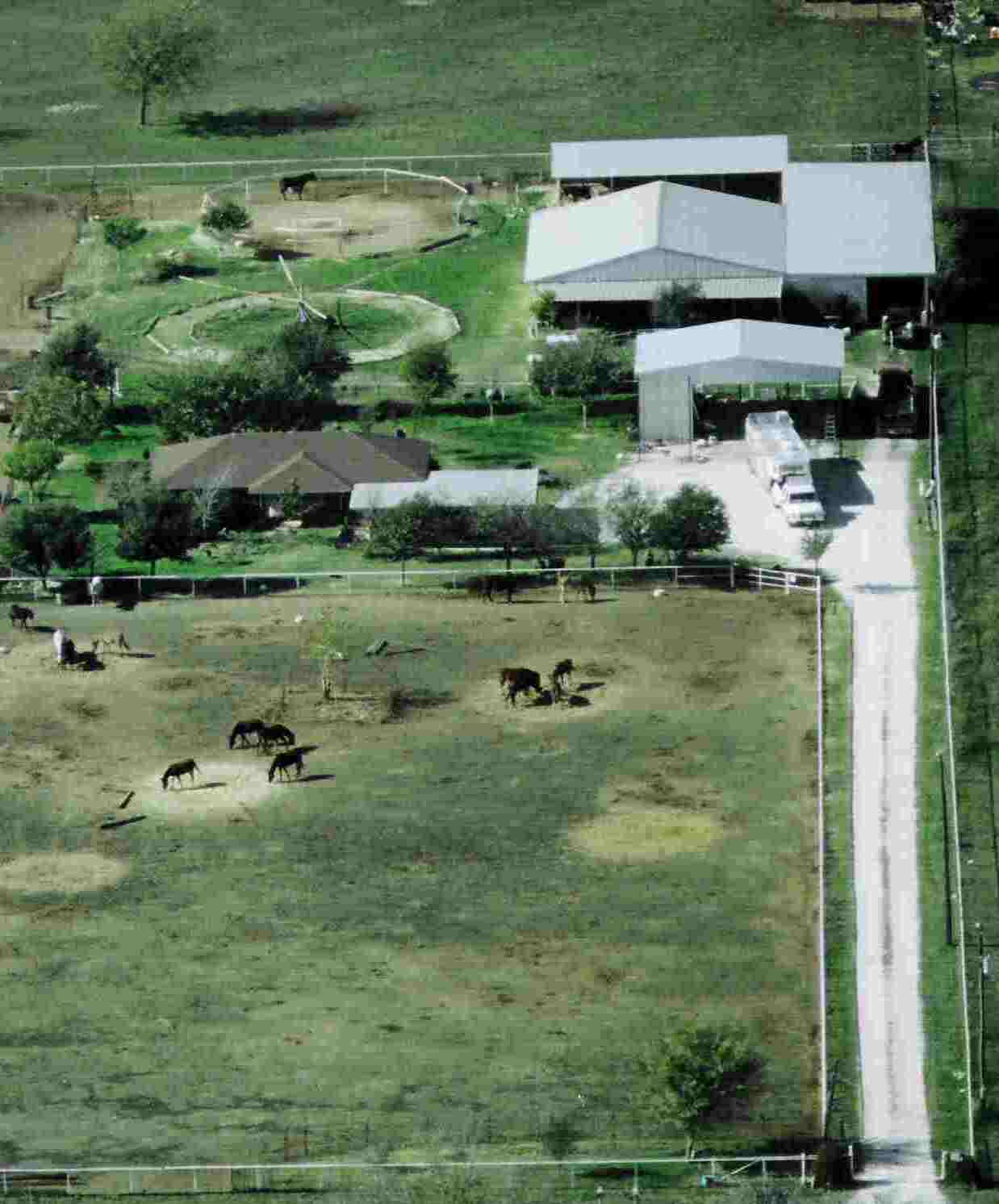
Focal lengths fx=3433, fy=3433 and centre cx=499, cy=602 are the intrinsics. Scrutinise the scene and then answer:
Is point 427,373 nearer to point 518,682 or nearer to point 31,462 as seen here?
point 31,462

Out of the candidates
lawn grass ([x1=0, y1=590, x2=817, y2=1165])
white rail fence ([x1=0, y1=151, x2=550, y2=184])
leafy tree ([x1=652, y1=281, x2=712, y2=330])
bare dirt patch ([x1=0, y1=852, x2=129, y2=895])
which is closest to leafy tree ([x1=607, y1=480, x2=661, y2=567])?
lawn grass ([x1=0, y1=590, x2=817, y2=1165])

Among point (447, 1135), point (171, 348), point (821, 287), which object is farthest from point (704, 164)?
point (447, 1135)

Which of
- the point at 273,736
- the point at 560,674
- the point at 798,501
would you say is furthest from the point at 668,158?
the point at 273,736

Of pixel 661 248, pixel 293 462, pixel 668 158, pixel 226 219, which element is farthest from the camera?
pixel 668 158

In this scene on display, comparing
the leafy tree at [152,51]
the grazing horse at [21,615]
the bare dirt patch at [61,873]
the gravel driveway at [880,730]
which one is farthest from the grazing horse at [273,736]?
the leafy tree at [152,51]

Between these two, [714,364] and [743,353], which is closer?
[714,364]

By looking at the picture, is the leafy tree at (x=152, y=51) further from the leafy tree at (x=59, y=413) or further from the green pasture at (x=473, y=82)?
the leafy tree at (x=59, y=413)
